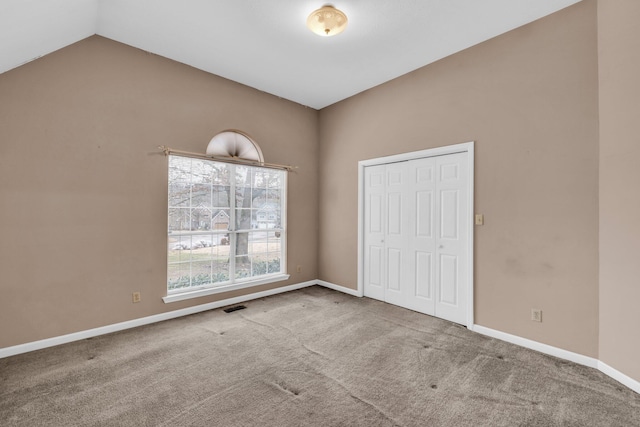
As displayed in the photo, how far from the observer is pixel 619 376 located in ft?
7.16

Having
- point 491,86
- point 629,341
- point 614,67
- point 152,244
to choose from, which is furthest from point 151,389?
point 614,67

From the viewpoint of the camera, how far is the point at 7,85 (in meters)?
2.54

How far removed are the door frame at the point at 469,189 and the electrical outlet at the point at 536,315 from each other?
0.54 m

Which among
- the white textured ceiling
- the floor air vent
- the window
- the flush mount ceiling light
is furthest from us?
the floor air vent

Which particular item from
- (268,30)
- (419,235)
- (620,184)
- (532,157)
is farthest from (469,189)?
(268,30)

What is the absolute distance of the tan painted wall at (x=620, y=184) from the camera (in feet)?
6.89

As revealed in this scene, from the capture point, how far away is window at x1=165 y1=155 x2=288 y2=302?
3592mm

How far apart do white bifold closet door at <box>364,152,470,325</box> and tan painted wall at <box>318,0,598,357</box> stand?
22 cm

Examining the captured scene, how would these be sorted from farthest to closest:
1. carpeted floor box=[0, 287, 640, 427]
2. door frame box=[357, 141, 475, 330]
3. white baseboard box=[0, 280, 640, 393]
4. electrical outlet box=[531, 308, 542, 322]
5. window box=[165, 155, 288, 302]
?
window box=[165, 155, 288, 302] → door frame box=[357, 141, 475, 330] → electrical outlet box=[531, 308, 542, 322] → white baseboard box=[0, 280, 640, 393] → carpeted floor box=[0, 287, 640, 427]

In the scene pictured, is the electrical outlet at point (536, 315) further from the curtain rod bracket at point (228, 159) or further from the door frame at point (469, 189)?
the curtain rod bracket at point (228, 159)

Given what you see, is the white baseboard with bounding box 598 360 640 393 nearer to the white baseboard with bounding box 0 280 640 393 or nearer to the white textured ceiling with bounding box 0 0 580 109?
the white baseboard with bounding box 0 280 640 393

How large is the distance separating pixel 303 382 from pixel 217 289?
2.12m

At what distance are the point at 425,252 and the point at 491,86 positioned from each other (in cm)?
208

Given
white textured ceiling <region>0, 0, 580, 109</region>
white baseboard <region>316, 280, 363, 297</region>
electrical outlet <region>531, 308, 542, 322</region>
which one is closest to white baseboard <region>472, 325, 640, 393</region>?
electrical outlet <region>531, 308, 542, 322</region>
